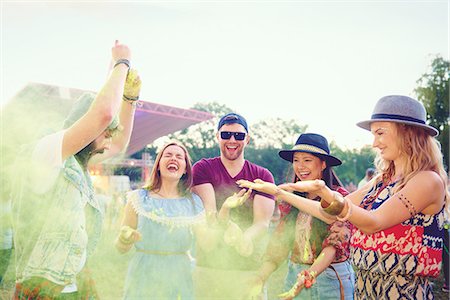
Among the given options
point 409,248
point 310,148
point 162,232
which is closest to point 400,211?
point 409,248

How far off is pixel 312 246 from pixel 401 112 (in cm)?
119

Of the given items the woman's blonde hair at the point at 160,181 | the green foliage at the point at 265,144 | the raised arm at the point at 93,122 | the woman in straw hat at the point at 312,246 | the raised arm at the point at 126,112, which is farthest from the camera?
the green foliage at the point at 265,144

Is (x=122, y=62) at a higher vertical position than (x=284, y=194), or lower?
higher

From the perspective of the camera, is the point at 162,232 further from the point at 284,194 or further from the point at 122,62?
the point at 122,62

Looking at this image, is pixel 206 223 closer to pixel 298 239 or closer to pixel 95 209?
pixel 298 239

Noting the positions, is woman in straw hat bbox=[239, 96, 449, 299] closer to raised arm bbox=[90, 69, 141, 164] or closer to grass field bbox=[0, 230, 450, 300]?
raised arm bbox=[90, 69, 141, 164]

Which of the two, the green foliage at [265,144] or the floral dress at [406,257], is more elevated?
the green foliage at [265,144]

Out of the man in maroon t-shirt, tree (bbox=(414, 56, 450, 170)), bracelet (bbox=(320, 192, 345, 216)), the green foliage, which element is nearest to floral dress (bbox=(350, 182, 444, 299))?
bracelet (bbox=(320, 192, 345, 216))

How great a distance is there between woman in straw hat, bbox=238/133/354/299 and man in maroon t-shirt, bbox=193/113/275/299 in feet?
1.33

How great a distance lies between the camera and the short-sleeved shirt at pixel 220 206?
3805 mm

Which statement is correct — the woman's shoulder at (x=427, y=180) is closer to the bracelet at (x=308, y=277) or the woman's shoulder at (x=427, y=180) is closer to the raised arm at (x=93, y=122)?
the bracelet at (x=308, y=277)

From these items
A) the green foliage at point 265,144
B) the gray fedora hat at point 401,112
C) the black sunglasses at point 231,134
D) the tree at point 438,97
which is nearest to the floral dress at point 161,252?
the black sunglasses at point 231,134

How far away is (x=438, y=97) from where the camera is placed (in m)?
19.6

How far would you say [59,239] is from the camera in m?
2.02
